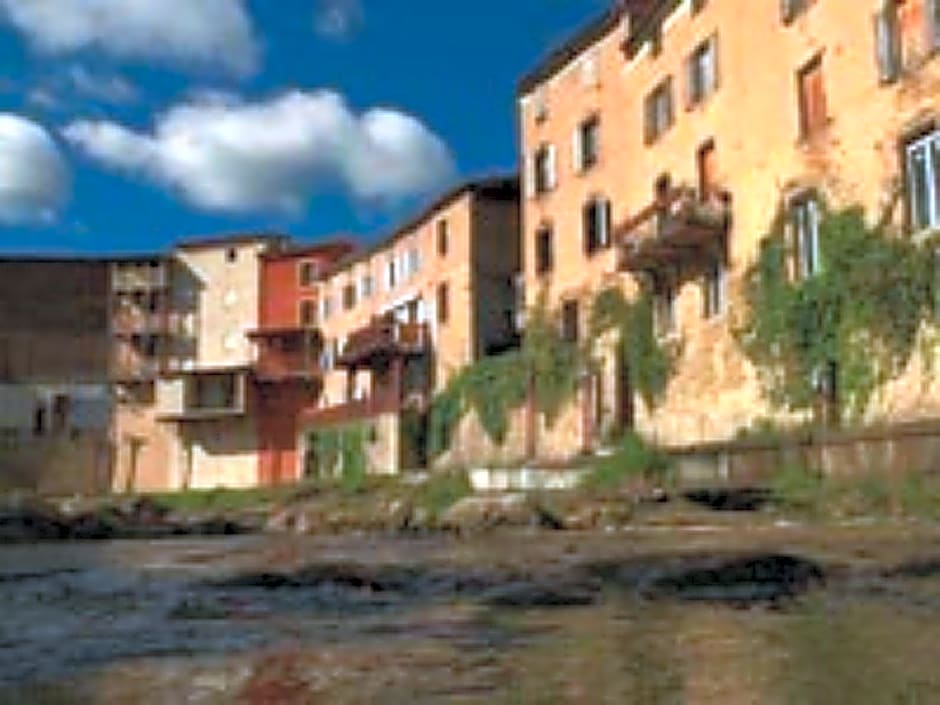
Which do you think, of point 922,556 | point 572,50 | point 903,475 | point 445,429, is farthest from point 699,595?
point 445,429

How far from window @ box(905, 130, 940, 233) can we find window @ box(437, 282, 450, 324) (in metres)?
32.4

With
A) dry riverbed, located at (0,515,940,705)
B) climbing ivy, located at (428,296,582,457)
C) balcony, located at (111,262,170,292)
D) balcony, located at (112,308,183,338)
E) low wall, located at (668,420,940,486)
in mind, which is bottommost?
dry riverbed, located at (0,515,940,705)

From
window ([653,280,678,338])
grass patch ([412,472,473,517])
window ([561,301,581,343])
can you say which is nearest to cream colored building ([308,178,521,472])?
window ([561,301,581,343])

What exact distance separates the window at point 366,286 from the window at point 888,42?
141 ft

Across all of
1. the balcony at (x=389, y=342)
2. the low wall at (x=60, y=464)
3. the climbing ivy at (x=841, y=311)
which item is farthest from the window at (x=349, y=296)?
the climbing ivy at (x=841, y=311)

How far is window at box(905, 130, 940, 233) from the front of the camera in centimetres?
2581

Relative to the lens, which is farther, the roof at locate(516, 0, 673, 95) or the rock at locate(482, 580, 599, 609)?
the roof at locate(516, 0, 673, 95)

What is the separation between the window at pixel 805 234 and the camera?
3028cm

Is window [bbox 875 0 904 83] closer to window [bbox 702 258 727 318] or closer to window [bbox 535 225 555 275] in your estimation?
window [bbox 702 258 727 318]

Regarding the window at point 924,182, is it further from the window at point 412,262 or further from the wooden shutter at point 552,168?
the window at point 412,262

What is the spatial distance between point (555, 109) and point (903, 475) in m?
29.6

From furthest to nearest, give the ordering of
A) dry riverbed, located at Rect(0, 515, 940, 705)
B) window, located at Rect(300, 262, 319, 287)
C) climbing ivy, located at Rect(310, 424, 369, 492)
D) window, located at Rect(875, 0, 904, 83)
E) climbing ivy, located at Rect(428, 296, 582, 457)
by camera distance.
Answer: window, located at Rect(300, 262, 319, 287), climbing ivy, located at Rect(310, 424, 369, 492), climbing ivy, located at Rect(428, 296, 582, 457), window, located at Rect(875, 0, 904, 83), dry riverbed, located at Rect(0, 515, 940, 705)

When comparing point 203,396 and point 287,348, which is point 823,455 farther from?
point 203,396

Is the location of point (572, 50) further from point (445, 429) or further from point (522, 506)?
point (522, 506)
